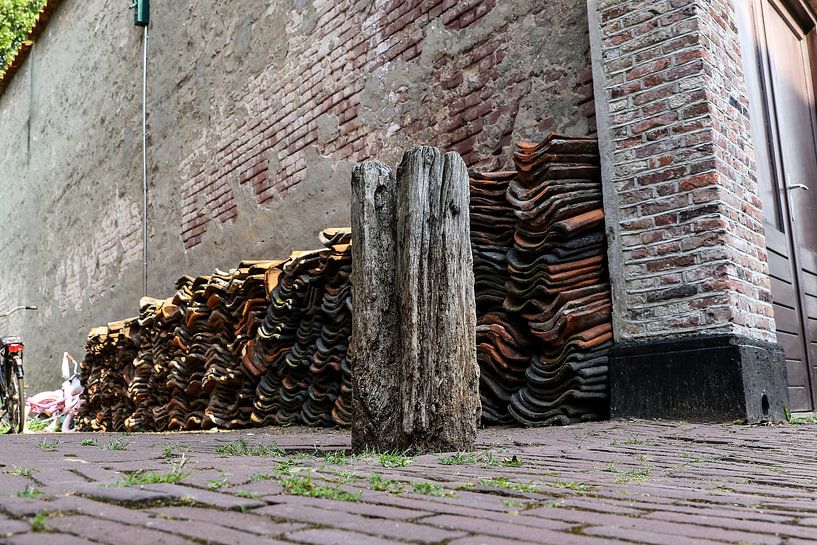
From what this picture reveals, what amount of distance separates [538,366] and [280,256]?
426 cm

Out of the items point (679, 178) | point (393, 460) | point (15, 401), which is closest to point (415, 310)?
point (393, 460)

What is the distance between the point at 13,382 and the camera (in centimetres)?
780

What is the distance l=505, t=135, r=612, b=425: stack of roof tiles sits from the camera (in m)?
4.61

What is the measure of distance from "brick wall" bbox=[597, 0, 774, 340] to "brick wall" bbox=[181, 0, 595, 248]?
1.39 feet

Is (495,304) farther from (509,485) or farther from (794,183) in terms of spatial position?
(509,485)

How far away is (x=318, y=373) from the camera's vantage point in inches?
230

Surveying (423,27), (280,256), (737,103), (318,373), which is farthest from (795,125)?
(280,256)

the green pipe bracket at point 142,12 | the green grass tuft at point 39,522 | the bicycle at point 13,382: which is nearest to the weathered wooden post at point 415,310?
the green grass tuft at point 39,522

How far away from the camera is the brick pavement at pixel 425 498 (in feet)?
4.65

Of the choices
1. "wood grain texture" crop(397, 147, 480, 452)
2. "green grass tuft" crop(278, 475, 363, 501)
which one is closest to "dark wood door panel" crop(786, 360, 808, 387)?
"wood grain texture" crop(397, 147, 480, 452)

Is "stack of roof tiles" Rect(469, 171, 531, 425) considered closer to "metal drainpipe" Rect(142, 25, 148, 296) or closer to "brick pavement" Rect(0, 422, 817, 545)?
"brick pavement" Rect(0, 422, 817, 545)

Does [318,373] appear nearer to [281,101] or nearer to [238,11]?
[281,101]

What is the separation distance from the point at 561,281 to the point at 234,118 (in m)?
5.85

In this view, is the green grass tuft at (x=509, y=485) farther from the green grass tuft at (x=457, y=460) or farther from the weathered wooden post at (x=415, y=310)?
the weathered wooden post at (x=415, y=310)
